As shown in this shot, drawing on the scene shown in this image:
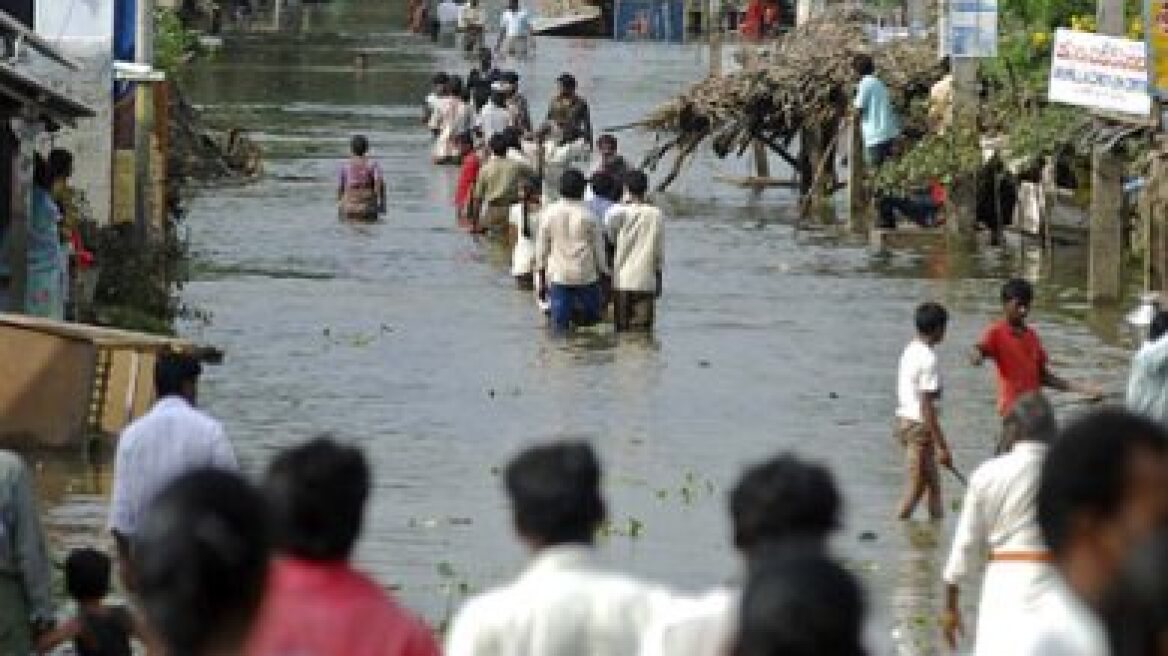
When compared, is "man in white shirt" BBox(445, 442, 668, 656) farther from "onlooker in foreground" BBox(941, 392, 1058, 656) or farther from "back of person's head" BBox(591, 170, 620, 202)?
"back of person's head" BBox(591, 170, 620, 202)

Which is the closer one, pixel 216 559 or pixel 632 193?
pixel 216 559

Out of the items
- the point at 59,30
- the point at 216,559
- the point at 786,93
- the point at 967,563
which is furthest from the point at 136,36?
the point at 216,559

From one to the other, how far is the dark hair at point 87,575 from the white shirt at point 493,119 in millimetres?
24368

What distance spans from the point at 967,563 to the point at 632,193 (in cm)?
1331

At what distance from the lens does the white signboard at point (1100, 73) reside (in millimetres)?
23734

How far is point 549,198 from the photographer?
29.4 meters

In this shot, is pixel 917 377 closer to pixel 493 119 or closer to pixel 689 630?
pixel 689 630

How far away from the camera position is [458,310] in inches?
953

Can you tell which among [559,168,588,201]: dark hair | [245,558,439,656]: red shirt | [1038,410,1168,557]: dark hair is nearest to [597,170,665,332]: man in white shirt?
[559,168,588,201]: dark hair

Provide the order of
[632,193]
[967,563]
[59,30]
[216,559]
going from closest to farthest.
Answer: [216,559] < [967,563] < [59,30] < [632,193]

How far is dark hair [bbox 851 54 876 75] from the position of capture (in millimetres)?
31344

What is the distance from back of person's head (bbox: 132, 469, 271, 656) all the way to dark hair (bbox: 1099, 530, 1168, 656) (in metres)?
1.42

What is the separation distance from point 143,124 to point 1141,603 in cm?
2008

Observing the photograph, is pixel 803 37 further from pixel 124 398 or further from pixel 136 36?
pixel 124 398
